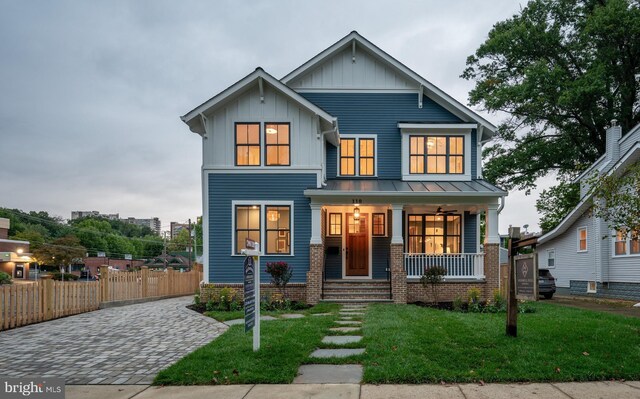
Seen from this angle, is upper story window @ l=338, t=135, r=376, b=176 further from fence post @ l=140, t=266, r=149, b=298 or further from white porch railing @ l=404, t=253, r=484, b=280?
fence post @ l=140, t=266, r=149, b=298

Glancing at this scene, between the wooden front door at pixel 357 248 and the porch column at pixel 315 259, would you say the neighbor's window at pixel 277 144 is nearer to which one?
the porch column at pixel 315 259

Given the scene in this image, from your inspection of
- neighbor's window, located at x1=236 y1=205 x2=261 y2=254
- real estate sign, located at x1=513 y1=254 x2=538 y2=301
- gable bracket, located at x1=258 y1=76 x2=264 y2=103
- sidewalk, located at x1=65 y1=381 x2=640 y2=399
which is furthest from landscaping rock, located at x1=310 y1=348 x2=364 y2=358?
gable bracket, located at x1=258 y1=76 x2=264 y2=103

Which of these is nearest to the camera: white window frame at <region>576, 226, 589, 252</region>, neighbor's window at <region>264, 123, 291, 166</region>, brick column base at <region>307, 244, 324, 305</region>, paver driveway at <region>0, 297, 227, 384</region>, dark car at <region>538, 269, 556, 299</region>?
paver driveway at <region>0, 297, 227, 384</region>

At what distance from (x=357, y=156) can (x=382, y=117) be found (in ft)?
5.97

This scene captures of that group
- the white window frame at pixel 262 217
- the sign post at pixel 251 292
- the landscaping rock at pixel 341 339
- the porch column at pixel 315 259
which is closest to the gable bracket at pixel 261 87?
the white window frame at pixel 262 217

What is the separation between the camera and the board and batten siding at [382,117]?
56.3 ft

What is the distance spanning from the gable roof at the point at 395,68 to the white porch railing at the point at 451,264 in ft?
17.3

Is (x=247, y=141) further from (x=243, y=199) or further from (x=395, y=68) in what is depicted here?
(x=395, y=68)

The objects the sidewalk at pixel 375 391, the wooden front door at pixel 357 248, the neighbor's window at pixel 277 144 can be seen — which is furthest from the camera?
the wooden front door at pixel 357 248

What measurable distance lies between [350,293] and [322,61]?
891cm

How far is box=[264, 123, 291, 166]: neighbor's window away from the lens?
50.5ft

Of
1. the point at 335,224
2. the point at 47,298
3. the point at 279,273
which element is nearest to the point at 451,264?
the point at 335,224

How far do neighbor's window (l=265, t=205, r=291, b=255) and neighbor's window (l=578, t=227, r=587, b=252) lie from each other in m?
15.0

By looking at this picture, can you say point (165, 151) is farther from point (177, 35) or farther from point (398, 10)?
point (398, 10)
